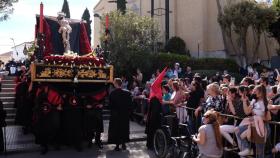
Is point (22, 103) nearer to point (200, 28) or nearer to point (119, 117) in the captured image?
point (119, 117)

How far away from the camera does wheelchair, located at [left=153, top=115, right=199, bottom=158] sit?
8.31 metres

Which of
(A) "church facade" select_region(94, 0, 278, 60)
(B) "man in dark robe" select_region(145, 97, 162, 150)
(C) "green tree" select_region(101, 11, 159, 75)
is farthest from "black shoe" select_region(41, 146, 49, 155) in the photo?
(A) "church facade" select_region(94, 0, 278, 60)

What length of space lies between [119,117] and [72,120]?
122 cm

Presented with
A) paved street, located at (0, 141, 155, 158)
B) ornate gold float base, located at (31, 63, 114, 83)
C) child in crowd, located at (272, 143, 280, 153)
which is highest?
ornate gold float base, located at (31, 63, 114, 83)

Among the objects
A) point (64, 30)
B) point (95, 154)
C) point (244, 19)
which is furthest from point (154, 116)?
point (244, 19)

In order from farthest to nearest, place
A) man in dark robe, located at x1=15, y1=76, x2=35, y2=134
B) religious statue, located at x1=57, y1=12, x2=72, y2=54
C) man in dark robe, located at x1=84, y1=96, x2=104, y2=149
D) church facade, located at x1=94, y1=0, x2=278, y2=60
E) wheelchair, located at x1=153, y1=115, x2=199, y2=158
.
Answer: church facade, located at x1=94, y1=0, x2=278, y2=60 → man in dark robe, located at x1=15, y1=76, x2=35, y2=134 → religious statue, located at x1=57, y1=12, x2=72, y2=54 → man in dark robe, located at x1=84, y1=96, x2=104, y2=149 → wheelchair, located at x1=153, y1=115, x2=199, y2=158

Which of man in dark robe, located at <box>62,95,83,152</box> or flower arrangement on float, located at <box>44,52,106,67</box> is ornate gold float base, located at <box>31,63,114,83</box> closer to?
flower arrangement on float, located at <box>44,52,106,67</box>

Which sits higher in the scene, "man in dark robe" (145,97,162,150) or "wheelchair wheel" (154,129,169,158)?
"man in dark robe" (145,97,162,150)

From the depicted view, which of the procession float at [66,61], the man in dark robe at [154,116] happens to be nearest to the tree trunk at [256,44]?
the procession float at [66,61]

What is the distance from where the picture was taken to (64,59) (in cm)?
1068

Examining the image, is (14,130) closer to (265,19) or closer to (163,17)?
(265,19)

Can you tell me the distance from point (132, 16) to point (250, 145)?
14.7 metres

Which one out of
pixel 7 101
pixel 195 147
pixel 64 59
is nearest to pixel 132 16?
pixel 7 101

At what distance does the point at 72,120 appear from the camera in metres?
10.5
